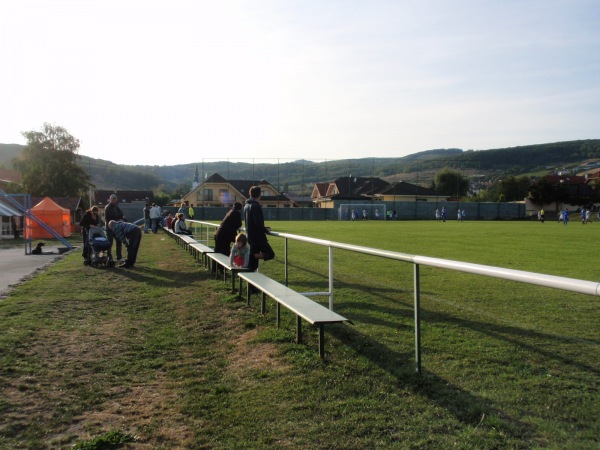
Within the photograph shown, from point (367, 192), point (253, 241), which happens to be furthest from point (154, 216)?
point (367, 192)

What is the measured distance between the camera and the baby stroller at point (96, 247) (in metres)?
12.9

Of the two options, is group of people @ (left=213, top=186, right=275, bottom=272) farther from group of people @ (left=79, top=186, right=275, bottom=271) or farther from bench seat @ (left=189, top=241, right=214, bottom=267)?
bench seat @ (left=189, top=241, right=214, bottom=267)

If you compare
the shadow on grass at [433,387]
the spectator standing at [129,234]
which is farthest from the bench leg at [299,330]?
the spectator standing at [129,234]

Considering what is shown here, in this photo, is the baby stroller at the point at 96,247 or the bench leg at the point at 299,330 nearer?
the bench leg at the point at 299,330

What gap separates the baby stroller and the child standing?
19.1 feet

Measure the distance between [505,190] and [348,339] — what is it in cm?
9512

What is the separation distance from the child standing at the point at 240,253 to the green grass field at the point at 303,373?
593 millimetres

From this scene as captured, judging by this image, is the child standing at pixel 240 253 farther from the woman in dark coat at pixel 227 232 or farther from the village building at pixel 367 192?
the village building at pixel 367 192

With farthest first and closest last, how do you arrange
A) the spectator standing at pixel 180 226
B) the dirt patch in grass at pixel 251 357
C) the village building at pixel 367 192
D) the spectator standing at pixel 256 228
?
1. the village building at pixel 367 192
2. the spectator standing at pixel 180 226
3. the spectator standing at pixel 256 228
4. the dirt patch in grass at pixel 251 357

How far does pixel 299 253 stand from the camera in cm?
1545

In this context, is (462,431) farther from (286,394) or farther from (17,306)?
(17,306)

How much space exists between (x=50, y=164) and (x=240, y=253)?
51.9 m

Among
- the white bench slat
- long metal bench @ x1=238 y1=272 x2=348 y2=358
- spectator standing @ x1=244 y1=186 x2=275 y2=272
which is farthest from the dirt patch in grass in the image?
spectator standing @ x1=244 y1=186 x2=275 y2=272

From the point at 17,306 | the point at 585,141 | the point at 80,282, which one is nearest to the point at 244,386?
the point at 17,306
